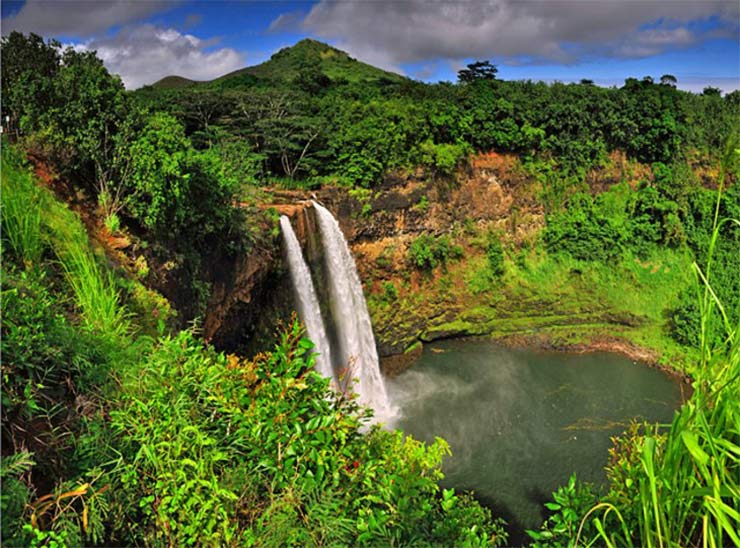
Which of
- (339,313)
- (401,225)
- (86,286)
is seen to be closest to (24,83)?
(86,286)

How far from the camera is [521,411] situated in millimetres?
13141

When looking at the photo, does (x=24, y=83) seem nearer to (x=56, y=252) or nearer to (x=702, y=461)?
(x=56, y=252)

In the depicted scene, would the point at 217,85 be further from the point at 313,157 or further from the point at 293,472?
the point at 293,472

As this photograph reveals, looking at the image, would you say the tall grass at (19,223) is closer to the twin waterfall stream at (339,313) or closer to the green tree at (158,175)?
the green tree at (158,175)

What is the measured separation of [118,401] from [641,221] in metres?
19.8

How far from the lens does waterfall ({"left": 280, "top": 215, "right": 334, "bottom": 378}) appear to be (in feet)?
38.3

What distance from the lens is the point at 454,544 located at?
274 cm

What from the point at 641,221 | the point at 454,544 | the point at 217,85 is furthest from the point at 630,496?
the point at 217,85

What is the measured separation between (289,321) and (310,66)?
19.3 meters

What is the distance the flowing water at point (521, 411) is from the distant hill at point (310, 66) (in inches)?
647

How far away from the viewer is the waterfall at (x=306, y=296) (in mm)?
11664

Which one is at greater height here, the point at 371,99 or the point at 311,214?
the point at 371,99

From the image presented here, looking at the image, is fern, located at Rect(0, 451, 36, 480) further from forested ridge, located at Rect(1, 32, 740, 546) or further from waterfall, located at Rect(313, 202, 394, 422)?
waterfall, located at Rect(313, 202, 394, 422)

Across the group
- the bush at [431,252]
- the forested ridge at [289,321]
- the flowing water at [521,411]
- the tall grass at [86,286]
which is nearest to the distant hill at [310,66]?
the forested ridge at [289,321]
